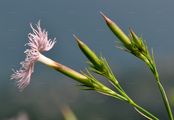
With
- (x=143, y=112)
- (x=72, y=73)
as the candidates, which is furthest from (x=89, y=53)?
(x=143, y=112)

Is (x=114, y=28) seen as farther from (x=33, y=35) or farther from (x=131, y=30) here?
(x=33, y=35)

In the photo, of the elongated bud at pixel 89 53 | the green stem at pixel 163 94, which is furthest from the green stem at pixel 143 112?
the elongated bud at pixel 89 53

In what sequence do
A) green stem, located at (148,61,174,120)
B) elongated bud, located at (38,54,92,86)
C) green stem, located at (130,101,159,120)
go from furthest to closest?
1. elongated bud, located at (38,54,92,86)
2. green stem, located at (130,101,159,120)
3. green stem, located at (148,61,174,120)

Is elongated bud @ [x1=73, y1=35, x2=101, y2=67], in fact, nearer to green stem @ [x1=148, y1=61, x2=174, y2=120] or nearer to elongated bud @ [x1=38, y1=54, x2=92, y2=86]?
elongated bud @ [x1=38, y1=54, x2=92, y2=86]

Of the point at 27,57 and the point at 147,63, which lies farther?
the point at 27,57

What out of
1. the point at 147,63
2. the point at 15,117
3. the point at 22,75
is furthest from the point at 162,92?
the point at 15,117

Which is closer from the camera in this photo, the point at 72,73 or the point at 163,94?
the point at 163,94

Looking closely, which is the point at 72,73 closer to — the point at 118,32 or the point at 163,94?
the point at 118,32

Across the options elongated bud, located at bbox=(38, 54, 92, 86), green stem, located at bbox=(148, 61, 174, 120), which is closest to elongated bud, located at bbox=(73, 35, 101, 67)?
elongated bud, located at bbox=(38, 54, 92, 86)
